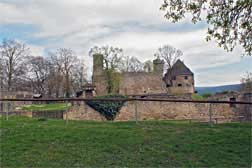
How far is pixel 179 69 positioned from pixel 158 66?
225 inches

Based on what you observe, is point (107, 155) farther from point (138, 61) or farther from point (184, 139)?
point (138, 61)

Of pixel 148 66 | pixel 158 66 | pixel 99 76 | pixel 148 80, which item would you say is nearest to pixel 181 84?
pixel 158 66

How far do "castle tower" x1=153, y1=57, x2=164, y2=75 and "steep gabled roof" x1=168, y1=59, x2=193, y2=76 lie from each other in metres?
3.61

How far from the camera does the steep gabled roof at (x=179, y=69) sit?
183 ft

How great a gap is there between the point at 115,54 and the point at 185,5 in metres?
35.1

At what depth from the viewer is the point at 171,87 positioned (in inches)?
2196

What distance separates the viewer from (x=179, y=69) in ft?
184

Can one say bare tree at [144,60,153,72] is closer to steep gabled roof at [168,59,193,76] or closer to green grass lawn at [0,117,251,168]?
steep gabled roof at [168,59,193,76]

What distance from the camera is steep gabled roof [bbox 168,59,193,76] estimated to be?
55.8 m

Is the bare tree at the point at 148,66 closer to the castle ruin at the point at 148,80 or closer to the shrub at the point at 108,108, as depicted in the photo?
the castle ruin at the point at 148,80

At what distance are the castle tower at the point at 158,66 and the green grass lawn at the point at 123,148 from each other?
43.2 m

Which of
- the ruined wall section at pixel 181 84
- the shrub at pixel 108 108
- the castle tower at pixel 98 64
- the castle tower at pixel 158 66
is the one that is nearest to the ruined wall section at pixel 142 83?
the castle tower at pixel 158 66

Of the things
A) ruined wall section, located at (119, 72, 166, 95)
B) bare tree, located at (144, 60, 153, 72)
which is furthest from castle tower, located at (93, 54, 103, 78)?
bare tree, located at (144, 60, 153, 72)

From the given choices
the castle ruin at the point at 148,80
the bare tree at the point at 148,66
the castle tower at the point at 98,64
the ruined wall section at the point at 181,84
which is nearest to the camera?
the castle tower at the point at 98,64
